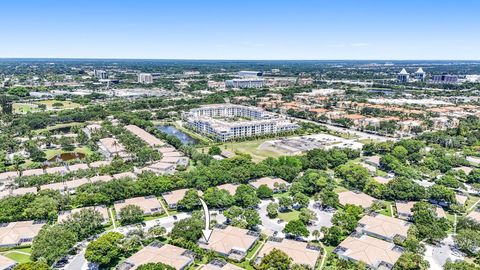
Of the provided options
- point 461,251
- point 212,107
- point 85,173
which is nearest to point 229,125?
point 212,107

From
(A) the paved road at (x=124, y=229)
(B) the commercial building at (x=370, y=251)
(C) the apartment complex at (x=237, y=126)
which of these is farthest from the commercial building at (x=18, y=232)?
(C) the apartment complex at (x=237, y=126)

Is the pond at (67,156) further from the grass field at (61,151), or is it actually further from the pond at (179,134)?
the pond at (179,134)

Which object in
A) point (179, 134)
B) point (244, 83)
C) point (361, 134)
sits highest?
point (244, 83)

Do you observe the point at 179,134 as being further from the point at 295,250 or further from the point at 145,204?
the point at 295,250

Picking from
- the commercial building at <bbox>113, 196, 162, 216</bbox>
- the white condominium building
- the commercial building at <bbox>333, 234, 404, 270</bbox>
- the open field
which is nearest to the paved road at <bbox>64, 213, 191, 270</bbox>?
the commercial building at <bbox>113, 196, 162, 216</bbox>

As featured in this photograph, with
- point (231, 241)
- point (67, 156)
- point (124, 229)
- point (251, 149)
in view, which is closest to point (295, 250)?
point (231, 241)

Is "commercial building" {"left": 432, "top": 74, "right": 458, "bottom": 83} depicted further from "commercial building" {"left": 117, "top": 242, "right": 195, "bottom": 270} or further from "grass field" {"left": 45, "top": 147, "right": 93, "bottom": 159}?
"commercial building" {"left": 117, "top": 242, "right": 195, "bottom": 270}

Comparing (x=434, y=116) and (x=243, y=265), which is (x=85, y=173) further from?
(x=434, y=116)
